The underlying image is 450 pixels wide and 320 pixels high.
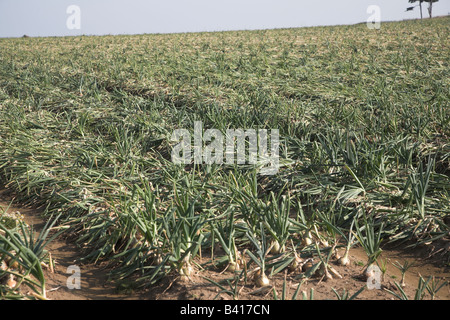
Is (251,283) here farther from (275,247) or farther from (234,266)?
(275,247)

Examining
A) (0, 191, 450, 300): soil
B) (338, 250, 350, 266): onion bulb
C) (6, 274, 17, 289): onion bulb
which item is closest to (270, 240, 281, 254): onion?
(0, 191, 450, 300): soil

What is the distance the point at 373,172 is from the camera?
3.62 meters

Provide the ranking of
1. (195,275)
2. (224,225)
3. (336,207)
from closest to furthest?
(195,275)
(224,225)
(336,207)

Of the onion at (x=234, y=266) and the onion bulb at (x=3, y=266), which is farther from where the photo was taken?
the onion at (x=234, y=266)

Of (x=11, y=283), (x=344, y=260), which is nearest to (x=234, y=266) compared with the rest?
Answer: (x=344, y=260)

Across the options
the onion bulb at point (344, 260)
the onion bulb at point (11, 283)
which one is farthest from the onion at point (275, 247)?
the onion bulb at point (11, 283)

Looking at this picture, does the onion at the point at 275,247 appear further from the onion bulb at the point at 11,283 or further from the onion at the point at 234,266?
the onion bulb at the point at 11,283

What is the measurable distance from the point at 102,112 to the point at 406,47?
7.53 m

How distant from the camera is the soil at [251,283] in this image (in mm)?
2318

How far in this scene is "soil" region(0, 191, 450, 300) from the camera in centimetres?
232

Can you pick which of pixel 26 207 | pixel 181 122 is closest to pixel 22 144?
pixel 26 207

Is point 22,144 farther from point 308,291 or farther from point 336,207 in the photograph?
point 308,291

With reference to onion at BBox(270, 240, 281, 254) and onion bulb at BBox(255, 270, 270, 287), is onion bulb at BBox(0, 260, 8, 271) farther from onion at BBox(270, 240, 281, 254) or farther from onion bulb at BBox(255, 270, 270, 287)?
onion at BBox(270, 240, 281, 254)
